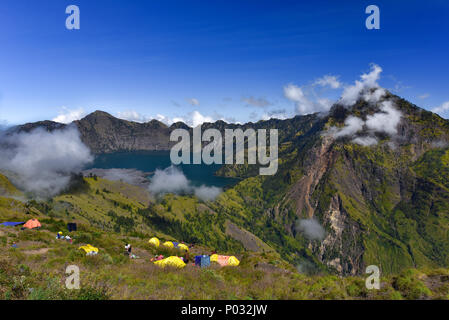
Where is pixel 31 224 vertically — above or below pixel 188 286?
below

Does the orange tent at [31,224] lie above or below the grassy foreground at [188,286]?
below

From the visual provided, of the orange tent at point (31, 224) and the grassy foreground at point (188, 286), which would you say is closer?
the grassy foreground at point (188, 286)

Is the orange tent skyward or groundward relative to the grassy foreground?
groundward

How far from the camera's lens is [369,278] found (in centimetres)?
1398

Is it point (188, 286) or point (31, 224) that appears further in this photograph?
point (31, 224)

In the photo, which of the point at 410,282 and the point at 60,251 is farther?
the point at 60,251

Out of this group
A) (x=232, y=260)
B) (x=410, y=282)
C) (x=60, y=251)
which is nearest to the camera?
(x=410, y=282)

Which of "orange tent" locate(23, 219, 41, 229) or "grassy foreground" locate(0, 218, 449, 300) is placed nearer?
"grassy foreground" locate(0, 218, 449, 300)
